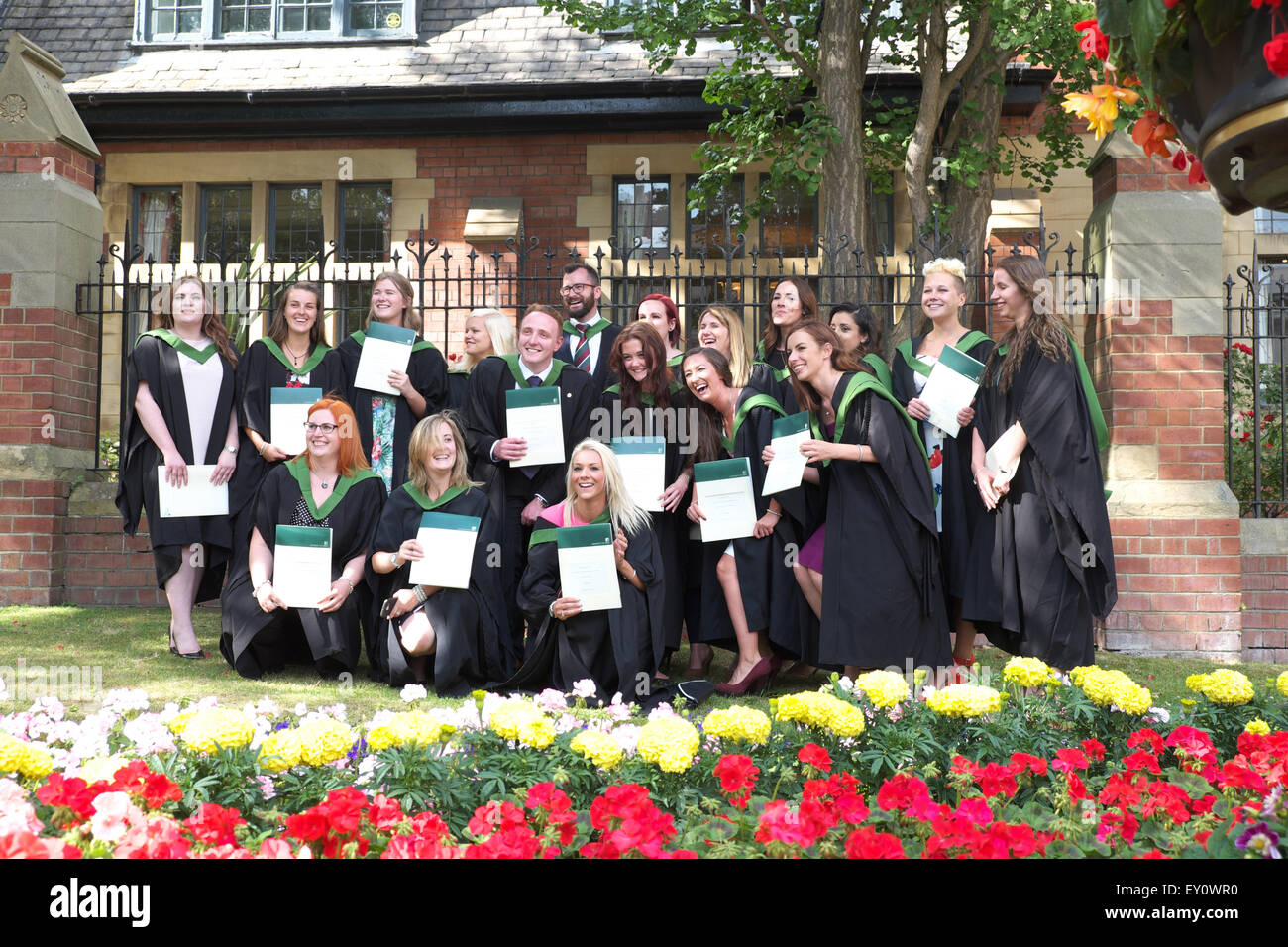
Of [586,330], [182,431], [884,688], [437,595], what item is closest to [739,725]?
[884,688]

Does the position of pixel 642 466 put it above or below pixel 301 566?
above

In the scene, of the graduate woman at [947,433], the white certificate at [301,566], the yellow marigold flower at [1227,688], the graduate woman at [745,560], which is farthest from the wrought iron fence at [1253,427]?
the white certificate at [301,566]

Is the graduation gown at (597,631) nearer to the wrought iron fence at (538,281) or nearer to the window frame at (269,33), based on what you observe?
the wrought iron fence at (538,281)

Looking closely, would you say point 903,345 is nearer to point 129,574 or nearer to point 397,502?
point 397,502

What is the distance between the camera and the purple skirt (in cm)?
617

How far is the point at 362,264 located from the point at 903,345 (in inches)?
352

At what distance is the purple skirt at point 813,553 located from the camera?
20.2 ft

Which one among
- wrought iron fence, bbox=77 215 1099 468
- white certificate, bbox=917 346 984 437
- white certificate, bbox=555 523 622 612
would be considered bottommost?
white certificate, bbox=555 523 622 612

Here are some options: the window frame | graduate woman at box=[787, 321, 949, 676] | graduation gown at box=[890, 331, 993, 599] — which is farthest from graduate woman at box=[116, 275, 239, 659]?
the window frame

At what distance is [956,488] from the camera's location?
608 cm

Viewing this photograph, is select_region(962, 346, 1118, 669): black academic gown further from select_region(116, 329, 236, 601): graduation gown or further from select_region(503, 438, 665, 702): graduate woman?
select_region(116, 329, 236, 601): graduation gown

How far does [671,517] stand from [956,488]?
163 centimetres

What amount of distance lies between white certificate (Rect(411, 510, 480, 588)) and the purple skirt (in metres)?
1.82

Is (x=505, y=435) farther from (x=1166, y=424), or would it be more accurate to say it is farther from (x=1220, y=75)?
(x=1220, y=75)
